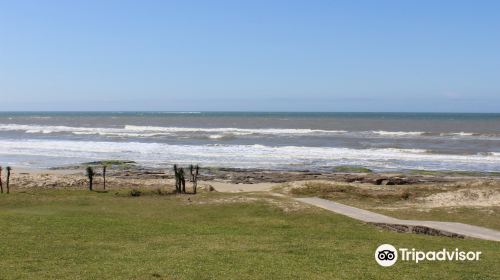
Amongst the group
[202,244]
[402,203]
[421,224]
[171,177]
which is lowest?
[171,177]

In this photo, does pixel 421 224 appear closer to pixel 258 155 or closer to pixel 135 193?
pixel 135 193

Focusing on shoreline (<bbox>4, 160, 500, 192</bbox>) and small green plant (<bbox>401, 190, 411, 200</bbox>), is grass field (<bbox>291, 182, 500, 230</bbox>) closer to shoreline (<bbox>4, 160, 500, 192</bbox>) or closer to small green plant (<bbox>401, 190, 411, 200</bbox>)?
small green plant (<bbox>401, 190, 411, 200</bbox>)

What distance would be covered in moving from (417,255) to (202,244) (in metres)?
5.58

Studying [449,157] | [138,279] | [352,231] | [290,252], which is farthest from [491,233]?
[449,157]

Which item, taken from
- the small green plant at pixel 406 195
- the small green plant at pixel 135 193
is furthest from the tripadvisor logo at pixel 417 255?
the small green plant at pixel 135 193

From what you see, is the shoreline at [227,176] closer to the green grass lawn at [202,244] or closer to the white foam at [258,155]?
the white foam at [258,155]

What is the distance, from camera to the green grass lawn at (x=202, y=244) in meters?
11.8

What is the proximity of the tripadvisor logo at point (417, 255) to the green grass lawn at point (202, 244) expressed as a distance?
0.25 metres

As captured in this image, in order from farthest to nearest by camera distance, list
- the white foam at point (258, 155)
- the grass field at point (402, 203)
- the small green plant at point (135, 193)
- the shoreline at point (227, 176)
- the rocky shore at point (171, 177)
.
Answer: the white foam at point (258, 155)
the shoreline at point (227, 176)
the rocky shore at point (171, 177)
the small green plant at point (135, 193)
the grass field at point (402, 203)

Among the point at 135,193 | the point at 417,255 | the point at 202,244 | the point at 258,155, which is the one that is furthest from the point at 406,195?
the point at 258,155

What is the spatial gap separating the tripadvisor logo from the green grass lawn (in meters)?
0.25

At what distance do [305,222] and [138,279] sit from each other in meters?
9.60

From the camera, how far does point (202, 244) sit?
14.9m

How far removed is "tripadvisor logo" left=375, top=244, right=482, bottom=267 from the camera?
13.1 meters
